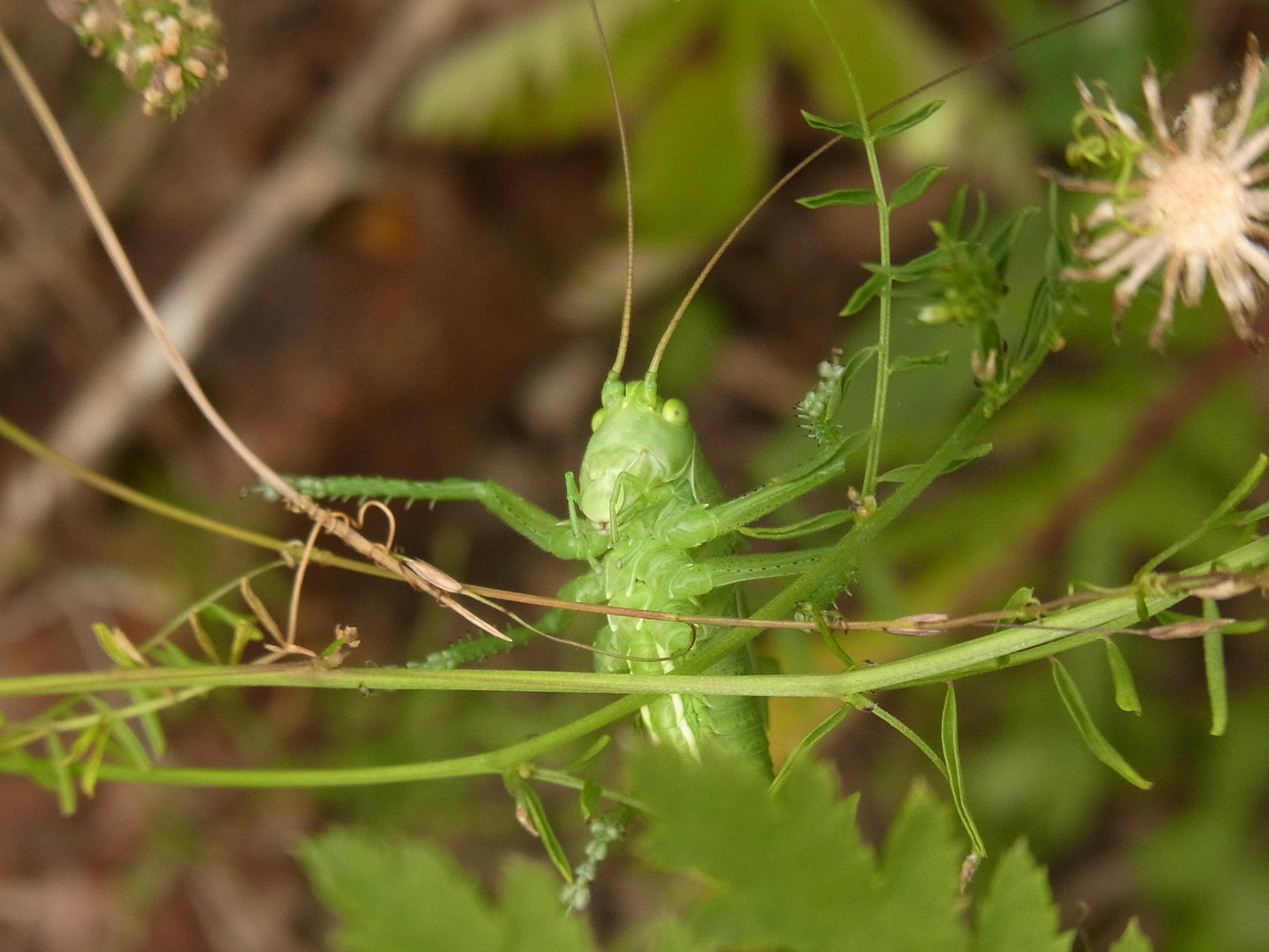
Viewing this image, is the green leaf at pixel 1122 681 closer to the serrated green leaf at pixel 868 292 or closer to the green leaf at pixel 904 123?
the serrated green leaf at pixel 868 292

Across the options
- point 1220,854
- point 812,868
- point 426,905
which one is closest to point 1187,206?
point 812,868

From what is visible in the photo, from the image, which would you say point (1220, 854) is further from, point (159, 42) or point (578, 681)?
point (159, 42)

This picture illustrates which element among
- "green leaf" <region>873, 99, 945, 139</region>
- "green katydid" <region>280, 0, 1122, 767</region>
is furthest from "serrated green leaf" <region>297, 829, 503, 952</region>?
"green leaf" <region>873, 99, 945, 139</region>

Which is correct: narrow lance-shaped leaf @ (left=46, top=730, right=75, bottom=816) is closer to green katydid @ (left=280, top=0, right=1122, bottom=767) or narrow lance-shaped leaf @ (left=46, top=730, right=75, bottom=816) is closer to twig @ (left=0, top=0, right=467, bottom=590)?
green katydid @ (left=280, top=0, right=1122, bottom=767)

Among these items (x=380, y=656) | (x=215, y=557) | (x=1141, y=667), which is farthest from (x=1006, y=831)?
(x=215, y=557)

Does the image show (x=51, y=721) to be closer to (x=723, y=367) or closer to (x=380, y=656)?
(x=380, y=656)

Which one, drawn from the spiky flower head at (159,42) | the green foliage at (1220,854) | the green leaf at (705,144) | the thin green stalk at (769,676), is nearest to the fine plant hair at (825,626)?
the thin green stalk at (769,676)

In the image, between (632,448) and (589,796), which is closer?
(589,796)

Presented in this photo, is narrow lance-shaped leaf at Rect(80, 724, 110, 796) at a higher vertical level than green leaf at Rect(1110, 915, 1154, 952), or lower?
lower
